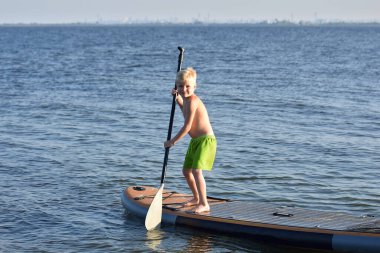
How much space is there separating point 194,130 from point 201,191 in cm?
77

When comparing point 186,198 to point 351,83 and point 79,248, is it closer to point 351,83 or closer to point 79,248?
point 79,248

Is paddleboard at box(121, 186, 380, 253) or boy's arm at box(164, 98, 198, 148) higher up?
boy's arm at box(164, 98, 198, 148)

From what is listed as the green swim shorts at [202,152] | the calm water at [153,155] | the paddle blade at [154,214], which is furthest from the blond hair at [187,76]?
the calm water at [153,155]

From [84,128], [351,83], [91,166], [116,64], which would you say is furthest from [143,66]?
[91,166]

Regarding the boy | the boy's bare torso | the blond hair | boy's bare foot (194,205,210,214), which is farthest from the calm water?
the blond hair

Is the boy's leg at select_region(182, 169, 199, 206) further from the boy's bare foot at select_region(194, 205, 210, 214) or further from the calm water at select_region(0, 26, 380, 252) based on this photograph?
the calm water at select_region(0, 26, 380, 252)

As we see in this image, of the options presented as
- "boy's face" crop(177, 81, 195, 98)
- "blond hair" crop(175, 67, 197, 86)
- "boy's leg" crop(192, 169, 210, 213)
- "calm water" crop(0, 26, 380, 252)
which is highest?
"blond hair" crop(175, 67, 197, 86)

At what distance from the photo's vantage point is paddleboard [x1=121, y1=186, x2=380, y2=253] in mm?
8688

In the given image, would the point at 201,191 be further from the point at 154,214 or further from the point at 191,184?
the point at 154,214

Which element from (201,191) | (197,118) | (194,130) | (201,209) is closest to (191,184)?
(201,191)

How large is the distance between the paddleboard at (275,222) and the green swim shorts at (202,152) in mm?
645

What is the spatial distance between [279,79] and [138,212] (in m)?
21.7

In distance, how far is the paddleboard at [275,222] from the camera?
869cm

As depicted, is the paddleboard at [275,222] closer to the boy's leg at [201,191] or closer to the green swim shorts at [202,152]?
the boy's leg at [201,191]
